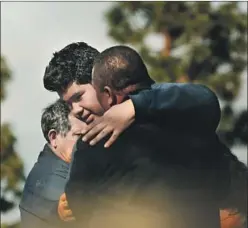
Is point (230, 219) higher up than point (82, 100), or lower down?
lower down

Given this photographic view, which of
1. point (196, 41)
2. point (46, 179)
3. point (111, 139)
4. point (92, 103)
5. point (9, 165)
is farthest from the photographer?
point (196, 41)

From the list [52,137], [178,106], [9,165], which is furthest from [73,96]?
[9,165]

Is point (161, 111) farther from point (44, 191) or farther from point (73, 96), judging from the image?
point (44, 191)

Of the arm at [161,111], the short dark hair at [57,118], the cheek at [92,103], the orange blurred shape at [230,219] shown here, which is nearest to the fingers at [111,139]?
the arm at [161,111]

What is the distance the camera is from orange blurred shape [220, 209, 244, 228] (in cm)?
252

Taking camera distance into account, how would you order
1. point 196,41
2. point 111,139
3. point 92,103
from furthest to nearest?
point 196,41
point 92,103
point 111,139

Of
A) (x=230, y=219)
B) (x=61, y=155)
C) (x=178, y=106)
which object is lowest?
(x=230, y=219)

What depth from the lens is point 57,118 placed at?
2.58 meters

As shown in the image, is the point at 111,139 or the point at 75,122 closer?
the point at 111,139

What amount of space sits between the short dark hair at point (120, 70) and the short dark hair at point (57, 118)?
0.17 m

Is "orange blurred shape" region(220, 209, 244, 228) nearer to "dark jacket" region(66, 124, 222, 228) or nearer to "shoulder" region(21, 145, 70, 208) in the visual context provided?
"dark jacket" region(66, 124, 222, 228)

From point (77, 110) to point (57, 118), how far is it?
0.09 m

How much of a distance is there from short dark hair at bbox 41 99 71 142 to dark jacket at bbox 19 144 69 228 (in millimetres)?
63

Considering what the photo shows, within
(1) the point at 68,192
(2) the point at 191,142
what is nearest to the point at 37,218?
(1) the point at 68,192
